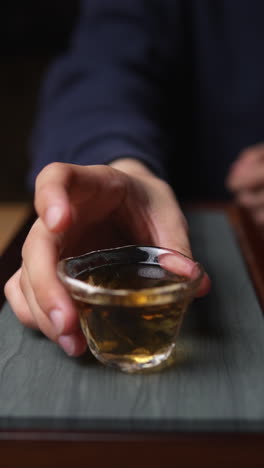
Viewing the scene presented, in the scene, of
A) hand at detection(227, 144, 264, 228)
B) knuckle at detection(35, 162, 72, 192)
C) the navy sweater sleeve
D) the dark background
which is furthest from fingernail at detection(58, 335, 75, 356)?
the dark background

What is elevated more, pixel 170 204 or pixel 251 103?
pixel 170 204

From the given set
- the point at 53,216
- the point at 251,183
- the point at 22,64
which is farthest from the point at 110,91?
the point at 22,64

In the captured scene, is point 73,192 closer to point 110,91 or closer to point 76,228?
point 76,228

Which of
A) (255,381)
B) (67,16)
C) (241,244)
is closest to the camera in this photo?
(255,381)

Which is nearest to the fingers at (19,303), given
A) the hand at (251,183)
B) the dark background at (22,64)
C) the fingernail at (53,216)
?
the fingernail at (53,216)

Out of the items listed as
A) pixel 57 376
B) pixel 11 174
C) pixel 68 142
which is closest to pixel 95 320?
pixel 57 376

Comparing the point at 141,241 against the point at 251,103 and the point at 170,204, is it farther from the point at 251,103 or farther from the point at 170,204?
the point at 251,103

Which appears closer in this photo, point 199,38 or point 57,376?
point 57,376
